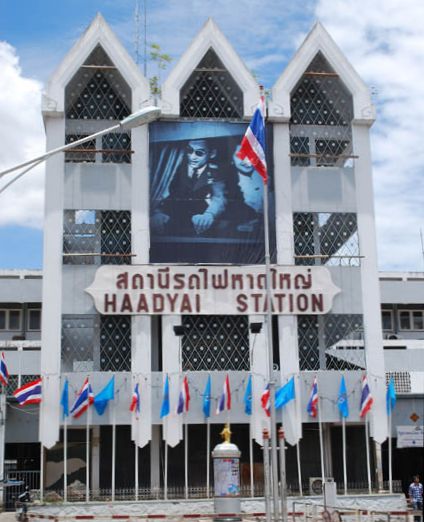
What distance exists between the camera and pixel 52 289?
38844 mm

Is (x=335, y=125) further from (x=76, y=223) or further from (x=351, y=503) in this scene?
(x=351, y=503)

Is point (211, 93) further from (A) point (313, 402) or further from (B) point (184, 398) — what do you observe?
(A) point (313, 402)

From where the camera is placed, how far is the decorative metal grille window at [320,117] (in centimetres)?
4256

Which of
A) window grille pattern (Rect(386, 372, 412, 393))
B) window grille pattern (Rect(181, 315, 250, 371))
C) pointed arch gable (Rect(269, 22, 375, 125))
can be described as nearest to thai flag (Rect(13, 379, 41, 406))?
window grille pattern (Rect(181, 315, 250, 371))


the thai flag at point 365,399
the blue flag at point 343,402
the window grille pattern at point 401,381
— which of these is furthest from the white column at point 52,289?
the window grille pattern at point 401,381

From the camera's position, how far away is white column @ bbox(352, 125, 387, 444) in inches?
1544

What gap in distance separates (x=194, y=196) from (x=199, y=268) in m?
3.60

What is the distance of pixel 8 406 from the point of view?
4094cm

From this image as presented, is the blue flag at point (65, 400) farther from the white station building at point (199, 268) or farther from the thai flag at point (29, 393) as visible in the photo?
the thai flag at point (29, 393)

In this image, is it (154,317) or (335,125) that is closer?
Answer: (154,317)

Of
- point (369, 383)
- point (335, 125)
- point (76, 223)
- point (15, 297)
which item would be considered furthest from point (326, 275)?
point (15, 297)

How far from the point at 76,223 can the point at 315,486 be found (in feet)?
55.2

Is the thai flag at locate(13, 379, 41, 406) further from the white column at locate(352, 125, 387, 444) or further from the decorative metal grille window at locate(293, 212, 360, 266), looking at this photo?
the white column at locate(352, 125, 387, 444)

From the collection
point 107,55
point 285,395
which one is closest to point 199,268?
point 285,395
